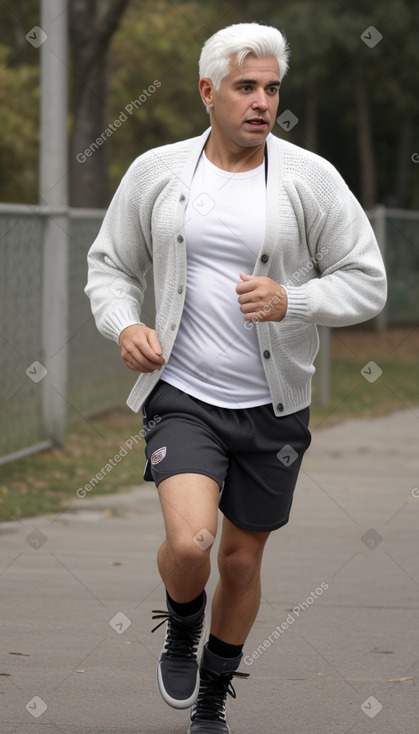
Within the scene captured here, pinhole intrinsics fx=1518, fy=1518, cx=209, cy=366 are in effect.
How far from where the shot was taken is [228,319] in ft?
13.5

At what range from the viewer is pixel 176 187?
4.18m

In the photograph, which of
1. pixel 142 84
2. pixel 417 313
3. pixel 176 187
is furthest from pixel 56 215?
pixel 142 84

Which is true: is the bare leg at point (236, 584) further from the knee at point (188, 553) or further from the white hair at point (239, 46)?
the white hair at point (239, 46)

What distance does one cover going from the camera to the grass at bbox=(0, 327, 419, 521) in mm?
8695

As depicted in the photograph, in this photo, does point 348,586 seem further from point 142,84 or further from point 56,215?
point 142,84

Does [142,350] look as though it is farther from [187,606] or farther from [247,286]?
[187,606]

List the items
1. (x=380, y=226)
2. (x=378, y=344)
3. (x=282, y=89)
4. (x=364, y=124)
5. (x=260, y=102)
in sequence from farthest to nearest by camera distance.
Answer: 1. (x=364, y=124)
2. (x=282, y=89)
3. (x=378, y=344)
4. (x=380, y=226)
5. (x=260, y=102)

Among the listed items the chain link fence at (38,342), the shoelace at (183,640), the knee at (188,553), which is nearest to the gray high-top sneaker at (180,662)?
the shoelace at (183,640)

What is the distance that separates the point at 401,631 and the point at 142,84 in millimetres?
29006

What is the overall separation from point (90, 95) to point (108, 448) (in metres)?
6.54

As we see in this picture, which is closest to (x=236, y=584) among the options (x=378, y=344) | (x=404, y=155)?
(x=378, y=344)

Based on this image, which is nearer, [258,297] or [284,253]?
[258,297]

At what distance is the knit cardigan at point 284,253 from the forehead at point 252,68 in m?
0.23

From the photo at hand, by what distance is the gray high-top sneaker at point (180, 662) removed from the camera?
13.9 feet
